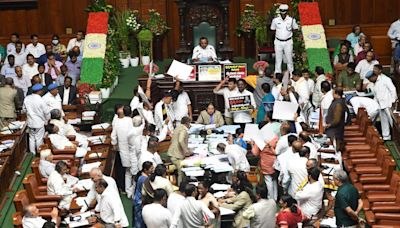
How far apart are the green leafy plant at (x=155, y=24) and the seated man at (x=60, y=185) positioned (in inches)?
367

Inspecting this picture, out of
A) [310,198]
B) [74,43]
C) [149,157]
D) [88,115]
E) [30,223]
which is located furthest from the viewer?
[74,43]

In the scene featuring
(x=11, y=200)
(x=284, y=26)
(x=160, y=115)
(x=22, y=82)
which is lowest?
(x=11, y=200)

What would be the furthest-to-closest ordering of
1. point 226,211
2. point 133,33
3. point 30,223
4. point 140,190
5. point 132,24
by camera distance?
point 133,33 → point 132,24 → point 140,190 → point 226,211 → point 30,223

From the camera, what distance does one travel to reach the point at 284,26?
67.2ft

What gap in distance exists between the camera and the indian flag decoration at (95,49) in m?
20.3

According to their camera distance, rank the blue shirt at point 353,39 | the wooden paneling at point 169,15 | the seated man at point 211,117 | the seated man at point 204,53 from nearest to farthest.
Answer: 1. the seated man at point 211,117
2. the seated man at point 204,53
3. the blue shirt at point 353,39
4. the wooden paneling at point 169,15

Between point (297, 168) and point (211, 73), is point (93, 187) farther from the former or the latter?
point (211, 73)

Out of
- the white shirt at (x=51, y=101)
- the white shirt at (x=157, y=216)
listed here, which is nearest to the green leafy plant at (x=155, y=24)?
the white shirt at (x=51, y=101)

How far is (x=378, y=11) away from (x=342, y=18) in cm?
91

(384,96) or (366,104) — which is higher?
(384,96)

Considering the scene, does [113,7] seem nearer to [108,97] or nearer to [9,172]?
[108,97]

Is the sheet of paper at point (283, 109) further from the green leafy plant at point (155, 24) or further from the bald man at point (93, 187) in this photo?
the green leafy plant at point (155, 24)

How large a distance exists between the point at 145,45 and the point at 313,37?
4.25 m

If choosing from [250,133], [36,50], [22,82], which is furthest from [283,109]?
[36,50]
